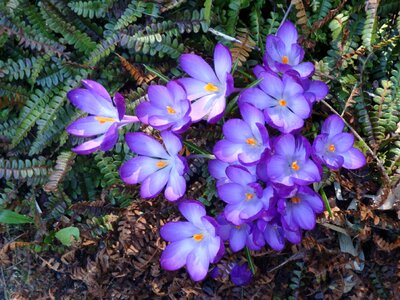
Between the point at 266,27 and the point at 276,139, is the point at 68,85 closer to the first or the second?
the point at 266,27

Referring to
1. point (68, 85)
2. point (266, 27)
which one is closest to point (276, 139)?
point (266, 27)

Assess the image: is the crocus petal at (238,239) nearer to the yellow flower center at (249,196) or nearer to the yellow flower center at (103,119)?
the yellow flower center at (249,196)

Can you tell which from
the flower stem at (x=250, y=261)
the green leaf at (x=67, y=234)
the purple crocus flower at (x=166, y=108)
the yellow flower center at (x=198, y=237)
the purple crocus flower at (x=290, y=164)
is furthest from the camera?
the green leaf at (x=67, y=234)

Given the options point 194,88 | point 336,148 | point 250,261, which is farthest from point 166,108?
point 250,261

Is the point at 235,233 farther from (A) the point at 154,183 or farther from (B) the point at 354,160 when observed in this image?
(B) the point at 354,160

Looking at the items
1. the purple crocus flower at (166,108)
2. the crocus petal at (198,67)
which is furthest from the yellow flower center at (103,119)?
the crocus petal at (198,67)

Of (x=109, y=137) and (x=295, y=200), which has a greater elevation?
(x=109, y=137)
